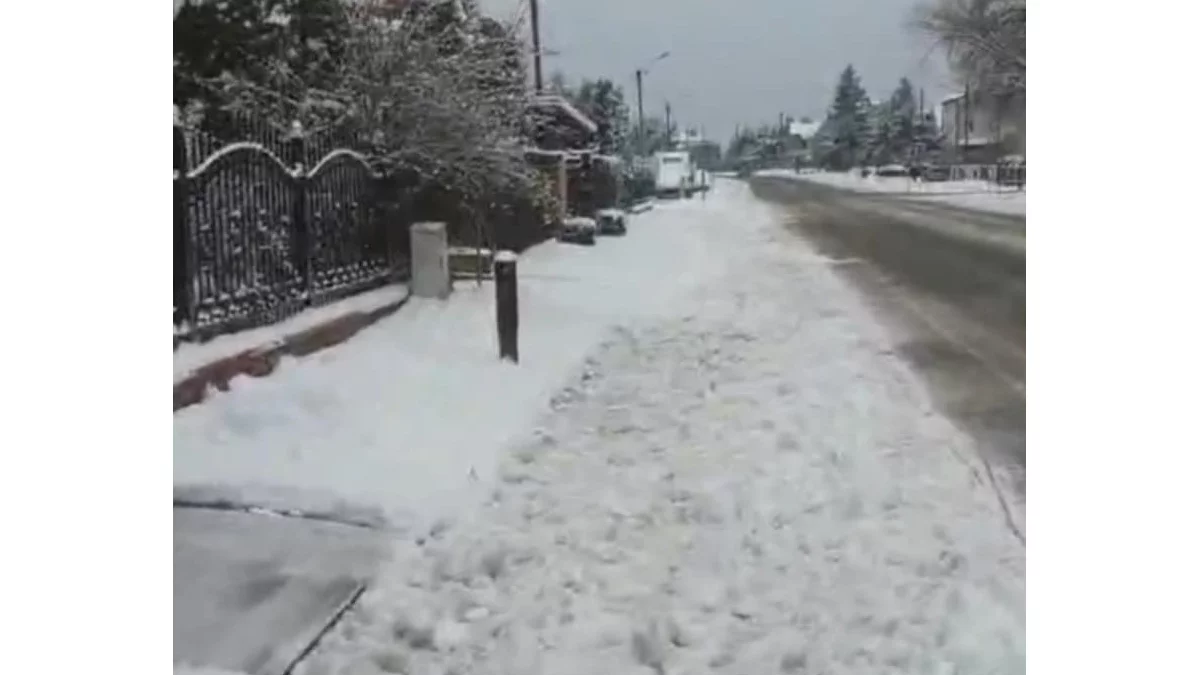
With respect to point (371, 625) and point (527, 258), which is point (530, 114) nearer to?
point (527, 258)

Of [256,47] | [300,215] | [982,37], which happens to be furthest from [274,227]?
[982,37]

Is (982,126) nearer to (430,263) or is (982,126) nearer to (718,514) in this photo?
(718,514)

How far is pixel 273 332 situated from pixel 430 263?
234 millimetres

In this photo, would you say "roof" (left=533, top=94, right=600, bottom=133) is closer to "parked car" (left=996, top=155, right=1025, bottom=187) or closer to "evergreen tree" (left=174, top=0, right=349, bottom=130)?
"evergreen tree" (left=174, top=0, right=349, bottom=130)

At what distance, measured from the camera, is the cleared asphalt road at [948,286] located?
1.62m

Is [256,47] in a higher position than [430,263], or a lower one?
higher

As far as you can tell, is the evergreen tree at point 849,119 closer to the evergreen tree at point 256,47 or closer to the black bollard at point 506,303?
the black bollard at point 506,303

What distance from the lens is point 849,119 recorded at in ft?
5.58

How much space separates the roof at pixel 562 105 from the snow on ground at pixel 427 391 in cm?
16

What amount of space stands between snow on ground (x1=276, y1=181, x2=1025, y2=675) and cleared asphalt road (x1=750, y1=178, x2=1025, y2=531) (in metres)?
0.03

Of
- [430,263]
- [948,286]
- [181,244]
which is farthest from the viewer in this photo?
[430,263]
